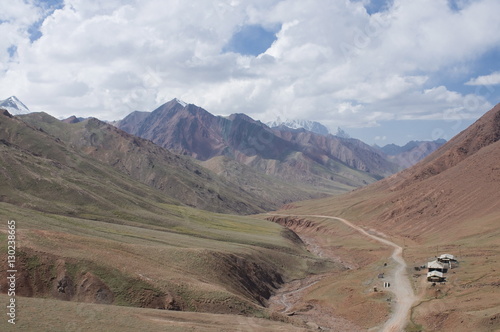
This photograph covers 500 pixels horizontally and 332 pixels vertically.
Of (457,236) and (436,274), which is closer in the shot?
(436,274)

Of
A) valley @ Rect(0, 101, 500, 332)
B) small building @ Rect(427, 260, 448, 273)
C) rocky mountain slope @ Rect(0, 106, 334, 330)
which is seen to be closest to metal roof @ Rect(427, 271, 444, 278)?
valley @ Rect(0, 101, 500, 332)

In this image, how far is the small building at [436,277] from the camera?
7638cm

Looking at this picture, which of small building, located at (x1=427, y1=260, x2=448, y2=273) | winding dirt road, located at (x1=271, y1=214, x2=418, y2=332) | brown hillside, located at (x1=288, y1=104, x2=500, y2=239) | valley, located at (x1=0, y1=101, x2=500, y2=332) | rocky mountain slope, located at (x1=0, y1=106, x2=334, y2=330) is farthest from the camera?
brown hillside, located at (x1=288, y1=104, x2=500, y2=239)

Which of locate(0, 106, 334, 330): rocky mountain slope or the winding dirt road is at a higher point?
locate(0, 106, 334, 330): rocky mountain slope

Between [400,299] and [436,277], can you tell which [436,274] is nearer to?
[436,277]

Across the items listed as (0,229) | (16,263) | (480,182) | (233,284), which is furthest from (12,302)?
(480,182)

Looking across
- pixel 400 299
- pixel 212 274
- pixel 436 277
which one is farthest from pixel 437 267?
pixel 212 274

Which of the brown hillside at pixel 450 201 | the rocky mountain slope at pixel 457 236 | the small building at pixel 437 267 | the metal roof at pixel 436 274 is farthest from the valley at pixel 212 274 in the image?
the small building at pixel 437 267

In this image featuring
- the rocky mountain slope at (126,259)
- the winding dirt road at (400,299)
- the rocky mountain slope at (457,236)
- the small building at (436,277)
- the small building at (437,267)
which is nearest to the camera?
the rocky mountain slope at (126,259)

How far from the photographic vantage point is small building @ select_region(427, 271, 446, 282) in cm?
7638

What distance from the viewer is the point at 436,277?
76812mm

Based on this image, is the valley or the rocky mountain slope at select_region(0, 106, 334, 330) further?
the rocky mountain slope at select_region(0, 106, 334, 330)

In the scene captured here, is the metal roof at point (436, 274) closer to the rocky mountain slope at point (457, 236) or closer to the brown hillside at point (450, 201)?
the rocky mountain slope at point (457, 236)

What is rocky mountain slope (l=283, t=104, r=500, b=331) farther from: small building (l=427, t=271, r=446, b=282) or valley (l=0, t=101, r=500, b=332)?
small building (l=427, t=271, r=446, b=282)
